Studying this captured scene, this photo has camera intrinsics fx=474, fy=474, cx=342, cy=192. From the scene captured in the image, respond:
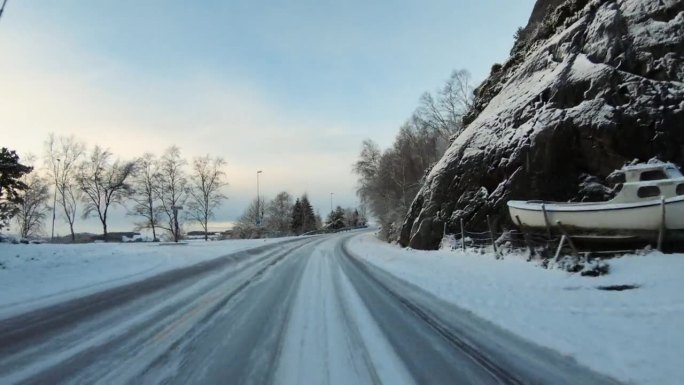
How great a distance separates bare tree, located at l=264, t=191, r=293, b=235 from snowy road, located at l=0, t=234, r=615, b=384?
93.0 metres

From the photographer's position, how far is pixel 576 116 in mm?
17891

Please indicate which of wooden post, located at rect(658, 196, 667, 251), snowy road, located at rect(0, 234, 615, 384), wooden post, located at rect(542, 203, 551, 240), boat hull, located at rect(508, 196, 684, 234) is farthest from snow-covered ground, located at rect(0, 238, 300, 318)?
wooden post, located at rect(658, 196, 667, 251)

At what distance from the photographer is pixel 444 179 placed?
2462 cm

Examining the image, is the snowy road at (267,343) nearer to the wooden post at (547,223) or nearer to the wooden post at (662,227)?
the wooden post at (547,223)

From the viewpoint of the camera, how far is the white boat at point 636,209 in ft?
39.5

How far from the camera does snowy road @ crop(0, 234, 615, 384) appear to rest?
496 centimetres

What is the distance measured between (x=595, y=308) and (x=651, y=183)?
6860 millimetres

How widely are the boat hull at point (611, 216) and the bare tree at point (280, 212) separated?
89.1 m

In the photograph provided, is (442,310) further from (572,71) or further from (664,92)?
(572,71)

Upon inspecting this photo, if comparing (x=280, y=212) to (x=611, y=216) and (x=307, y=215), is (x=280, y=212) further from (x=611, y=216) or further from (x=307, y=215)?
(x=611, y=216)

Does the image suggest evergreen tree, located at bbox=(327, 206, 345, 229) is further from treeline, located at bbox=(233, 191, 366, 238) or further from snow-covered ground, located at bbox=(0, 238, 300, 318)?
snow-covered ground, located at bbox=(0, 238, 300, 318)

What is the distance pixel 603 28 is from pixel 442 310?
1629 cm

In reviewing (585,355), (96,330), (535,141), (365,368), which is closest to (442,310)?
(585,355)

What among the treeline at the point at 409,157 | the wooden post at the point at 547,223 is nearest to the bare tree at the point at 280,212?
the treeline at the point at 409,157
